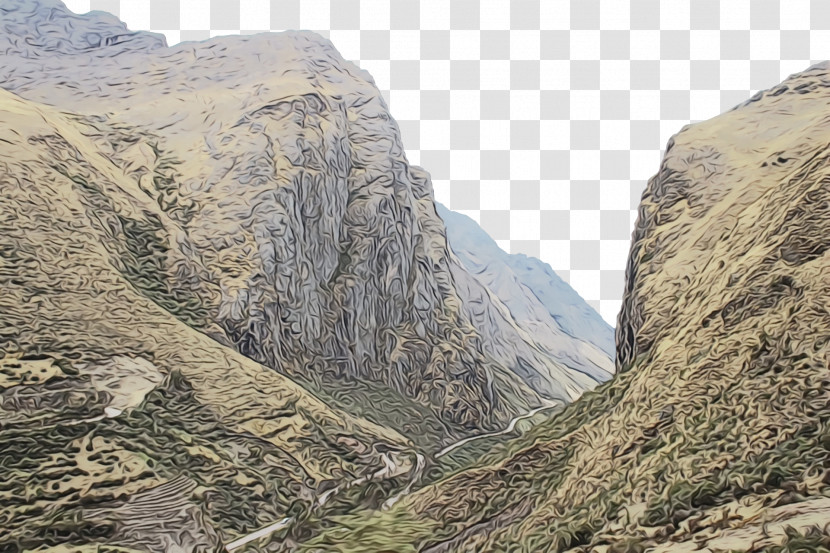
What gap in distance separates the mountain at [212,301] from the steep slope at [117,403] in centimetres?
10

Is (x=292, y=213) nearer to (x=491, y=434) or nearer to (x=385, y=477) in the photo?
(x=491, y=434)

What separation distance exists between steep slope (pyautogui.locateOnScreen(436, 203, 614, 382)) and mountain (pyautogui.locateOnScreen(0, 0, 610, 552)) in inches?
1022

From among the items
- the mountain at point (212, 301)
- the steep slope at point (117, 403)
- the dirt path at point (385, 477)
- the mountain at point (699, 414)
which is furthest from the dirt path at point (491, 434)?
the mountain at point (699, 414)

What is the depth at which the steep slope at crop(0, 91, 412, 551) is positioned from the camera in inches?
1169

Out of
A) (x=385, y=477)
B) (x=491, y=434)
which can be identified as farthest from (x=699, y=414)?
(x=491, y=434)

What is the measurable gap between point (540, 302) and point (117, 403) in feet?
288

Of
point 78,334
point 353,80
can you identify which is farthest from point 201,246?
point 353,80

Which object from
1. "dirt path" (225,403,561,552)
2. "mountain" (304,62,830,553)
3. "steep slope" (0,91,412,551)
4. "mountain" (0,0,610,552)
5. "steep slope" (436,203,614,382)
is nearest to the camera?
"mountain" (304,62,830,553)

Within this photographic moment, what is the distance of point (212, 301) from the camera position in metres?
45.8

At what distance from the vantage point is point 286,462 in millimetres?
36500

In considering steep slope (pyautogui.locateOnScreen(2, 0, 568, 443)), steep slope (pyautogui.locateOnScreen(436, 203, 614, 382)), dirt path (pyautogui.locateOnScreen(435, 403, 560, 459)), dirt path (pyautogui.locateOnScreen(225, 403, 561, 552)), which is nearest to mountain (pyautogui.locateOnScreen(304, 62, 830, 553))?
dirt path (pyautogui.locateOnScreen(225, 403, 561, 552))

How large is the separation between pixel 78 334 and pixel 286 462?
1057 centimetres

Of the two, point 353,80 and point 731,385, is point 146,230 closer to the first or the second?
point 353,80

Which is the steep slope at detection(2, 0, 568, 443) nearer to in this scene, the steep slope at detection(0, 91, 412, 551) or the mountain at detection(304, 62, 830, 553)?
the steep slope at detection(0, 91, 412, 551)
